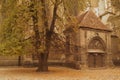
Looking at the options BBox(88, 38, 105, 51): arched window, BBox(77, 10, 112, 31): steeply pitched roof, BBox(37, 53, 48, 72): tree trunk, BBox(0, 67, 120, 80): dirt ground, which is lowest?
BBox(0, 67, 120, 80): dirt ground

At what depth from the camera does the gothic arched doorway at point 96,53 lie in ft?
105

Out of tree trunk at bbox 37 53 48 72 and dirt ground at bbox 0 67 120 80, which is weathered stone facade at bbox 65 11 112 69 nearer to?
tree trunk at bbox 37 53 48 72

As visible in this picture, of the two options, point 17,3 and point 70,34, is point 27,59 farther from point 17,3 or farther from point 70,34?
point 17,3

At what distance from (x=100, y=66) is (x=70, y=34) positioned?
238 inches

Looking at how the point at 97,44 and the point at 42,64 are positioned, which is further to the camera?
the point at 97,44

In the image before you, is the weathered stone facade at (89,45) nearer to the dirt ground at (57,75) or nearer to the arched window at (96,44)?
the arched window at (96,44)

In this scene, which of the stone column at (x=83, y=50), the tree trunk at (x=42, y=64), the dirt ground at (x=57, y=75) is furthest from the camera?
the stone column at (x=83, y=50)

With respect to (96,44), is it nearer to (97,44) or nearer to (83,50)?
(97,44)

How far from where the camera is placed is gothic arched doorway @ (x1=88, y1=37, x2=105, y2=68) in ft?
105

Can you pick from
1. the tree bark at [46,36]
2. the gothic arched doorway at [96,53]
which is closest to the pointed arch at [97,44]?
the gothic arched doorway at [96,53]

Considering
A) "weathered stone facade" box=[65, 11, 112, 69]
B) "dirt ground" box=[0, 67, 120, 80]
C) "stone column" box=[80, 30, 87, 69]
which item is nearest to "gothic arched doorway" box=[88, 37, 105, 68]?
"weathered stone facade" box=[65, 11, 112, 69]

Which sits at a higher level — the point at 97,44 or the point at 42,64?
the point at 97,44

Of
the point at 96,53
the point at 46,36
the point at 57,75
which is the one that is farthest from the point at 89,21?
the point at 57,75

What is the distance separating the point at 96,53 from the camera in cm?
3284
